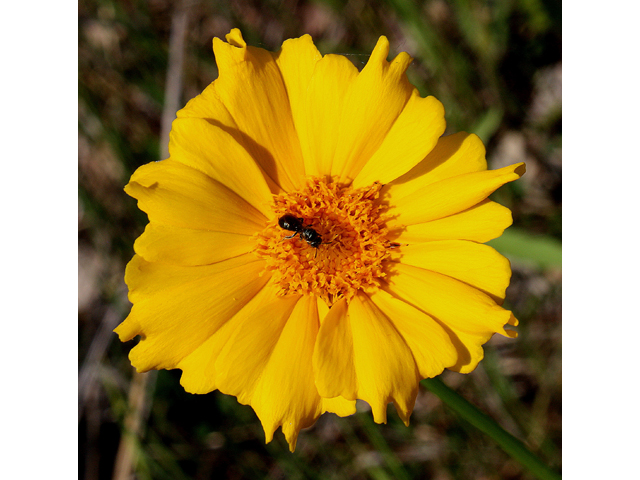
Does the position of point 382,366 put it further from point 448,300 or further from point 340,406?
point 448,300

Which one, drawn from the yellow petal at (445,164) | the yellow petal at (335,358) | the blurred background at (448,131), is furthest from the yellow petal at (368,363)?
the blurred background at (448,131)

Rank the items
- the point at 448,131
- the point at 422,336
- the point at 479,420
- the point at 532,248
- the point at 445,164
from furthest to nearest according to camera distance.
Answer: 1. the point at 448,131
2. the point at 532,248
3. the point at 445,164
4. the point at 422,336
5. the point at 479,420

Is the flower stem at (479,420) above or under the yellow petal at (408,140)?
under

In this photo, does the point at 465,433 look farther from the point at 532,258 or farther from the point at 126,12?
the point at 126,12

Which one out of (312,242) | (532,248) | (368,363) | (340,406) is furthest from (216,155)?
(532,248)

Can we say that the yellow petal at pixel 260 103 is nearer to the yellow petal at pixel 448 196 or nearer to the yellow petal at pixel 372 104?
the yellow petal at pixel 372 104

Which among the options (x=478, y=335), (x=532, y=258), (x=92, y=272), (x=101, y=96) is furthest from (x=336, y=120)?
(x=92, y=272)

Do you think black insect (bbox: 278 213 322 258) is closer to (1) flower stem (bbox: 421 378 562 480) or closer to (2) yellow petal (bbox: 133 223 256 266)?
(2) yellow petal (bbox: 133 223 256 266)
